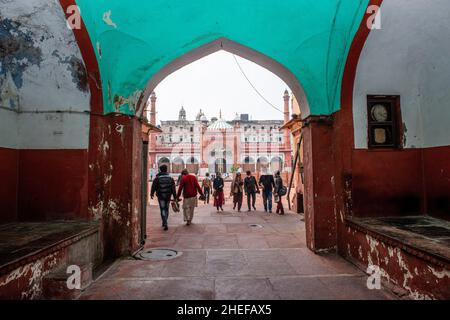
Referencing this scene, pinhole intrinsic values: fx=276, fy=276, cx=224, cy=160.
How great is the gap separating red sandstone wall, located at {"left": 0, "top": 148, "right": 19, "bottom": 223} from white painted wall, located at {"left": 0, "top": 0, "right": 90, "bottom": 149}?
180 millimetres

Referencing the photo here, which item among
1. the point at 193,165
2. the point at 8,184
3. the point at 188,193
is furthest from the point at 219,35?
the point at 193,165

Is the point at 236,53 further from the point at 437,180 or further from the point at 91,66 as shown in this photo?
the point at 437,180

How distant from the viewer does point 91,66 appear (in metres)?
4.37

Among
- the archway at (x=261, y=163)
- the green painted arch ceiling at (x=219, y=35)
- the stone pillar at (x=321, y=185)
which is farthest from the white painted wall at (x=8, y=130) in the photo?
the archway at (x=261, y=163)

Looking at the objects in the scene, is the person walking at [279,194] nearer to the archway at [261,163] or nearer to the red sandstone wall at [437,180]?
the red sandstone wall at [437,180]

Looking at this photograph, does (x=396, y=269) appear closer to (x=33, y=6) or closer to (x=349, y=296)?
(x=349, y=296)

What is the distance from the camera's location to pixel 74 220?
443cm

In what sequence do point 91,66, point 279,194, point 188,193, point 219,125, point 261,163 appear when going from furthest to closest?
point 219,125
point 261,163
point 279,194
point 188,193
point 91,66

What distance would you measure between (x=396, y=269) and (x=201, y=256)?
9.13 ft

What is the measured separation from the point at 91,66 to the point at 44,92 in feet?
3.05

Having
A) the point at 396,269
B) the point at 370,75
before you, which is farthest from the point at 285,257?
the point at 370,75
